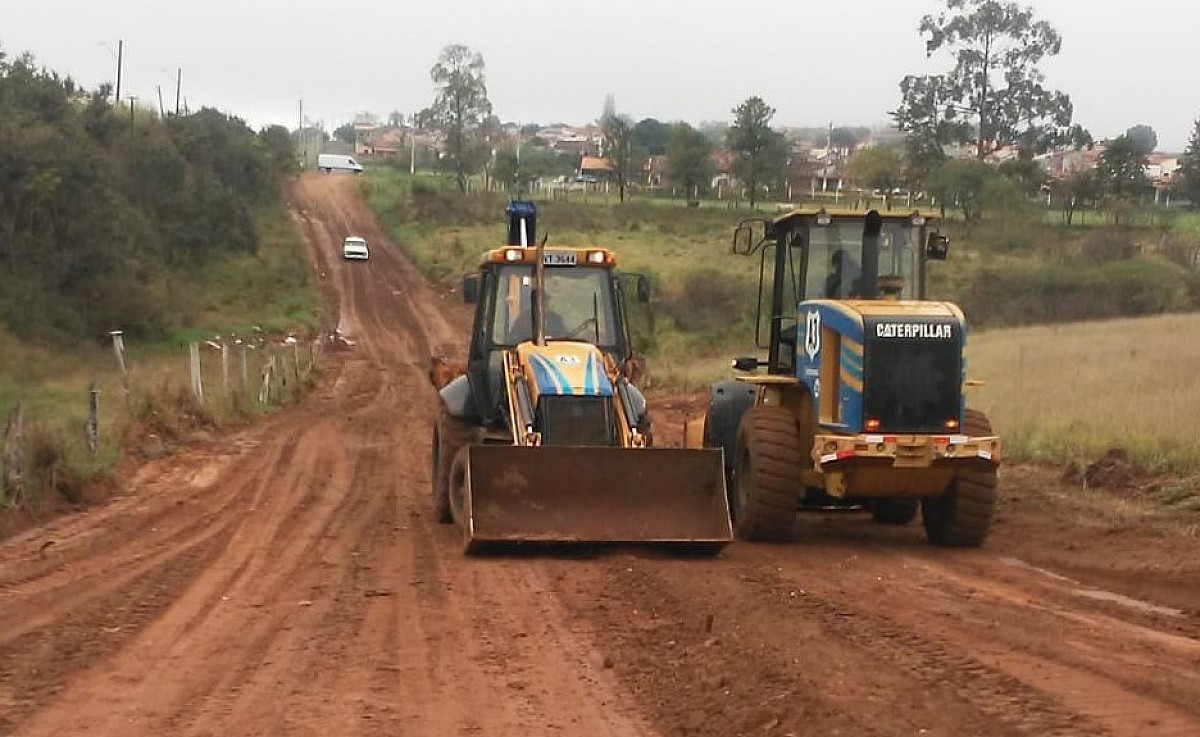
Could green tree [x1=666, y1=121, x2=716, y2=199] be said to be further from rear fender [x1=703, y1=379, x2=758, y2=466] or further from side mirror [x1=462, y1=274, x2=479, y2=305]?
side mirror [x1=462, y1=274, x2=479, y2=305]

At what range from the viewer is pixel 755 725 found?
20.3 ft

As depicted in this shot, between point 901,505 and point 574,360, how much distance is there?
3.58 m

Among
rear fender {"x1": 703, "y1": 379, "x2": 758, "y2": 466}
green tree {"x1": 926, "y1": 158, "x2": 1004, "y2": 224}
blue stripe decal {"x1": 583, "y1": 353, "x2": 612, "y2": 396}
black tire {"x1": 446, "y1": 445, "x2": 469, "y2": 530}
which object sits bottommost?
black tire {"x1": 446, "y1": 445, "x2": 469, "y2": 530}

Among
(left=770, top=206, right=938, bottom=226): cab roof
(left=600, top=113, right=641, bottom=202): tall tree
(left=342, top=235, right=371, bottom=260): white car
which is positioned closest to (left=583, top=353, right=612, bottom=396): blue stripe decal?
(left=770, top=206, right=938, bottom=226): cab roof

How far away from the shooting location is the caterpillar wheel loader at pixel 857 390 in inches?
433

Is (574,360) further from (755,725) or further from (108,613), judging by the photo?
(755,725)

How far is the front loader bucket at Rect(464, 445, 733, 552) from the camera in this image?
10906mm

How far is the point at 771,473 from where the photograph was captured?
1137 cm

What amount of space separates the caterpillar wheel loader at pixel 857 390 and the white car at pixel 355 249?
47.4m

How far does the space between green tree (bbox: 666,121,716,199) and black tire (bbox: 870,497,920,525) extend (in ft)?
212

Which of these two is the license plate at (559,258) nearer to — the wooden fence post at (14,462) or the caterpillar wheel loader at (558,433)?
the caterpillar wheel loader at (558,433)

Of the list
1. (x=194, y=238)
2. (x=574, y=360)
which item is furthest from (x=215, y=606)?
(x=194, y=238)

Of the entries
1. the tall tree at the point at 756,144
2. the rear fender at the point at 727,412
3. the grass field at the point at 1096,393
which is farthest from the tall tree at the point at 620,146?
the rear fender at the point at 727,412

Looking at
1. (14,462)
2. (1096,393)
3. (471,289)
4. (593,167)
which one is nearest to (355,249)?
(1096,393)
